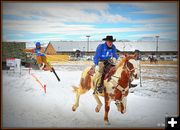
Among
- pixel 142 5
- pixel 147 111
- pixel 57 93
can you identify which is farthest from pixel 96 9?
pixel 147 111

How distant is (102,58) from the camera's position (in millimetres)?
3889

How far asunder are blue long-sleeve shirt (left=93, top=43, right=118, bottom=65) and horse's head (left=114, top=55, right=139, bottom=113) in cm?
17

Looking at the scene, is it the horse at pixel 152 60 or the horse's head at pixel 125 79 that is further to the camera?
the horse at pixel 152 60

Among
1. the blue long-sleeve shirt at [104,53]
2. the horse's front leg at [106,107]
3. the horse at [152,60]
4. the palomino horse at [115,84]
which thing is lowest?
the horse's front leg at [106,107]

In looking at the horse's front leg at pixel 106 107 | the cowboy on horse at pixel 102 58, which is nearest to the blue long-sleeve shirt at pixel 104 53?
the cowboy on horse at pixel 102 58

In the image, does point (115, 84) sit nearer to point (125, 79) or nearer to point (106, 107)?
point (125, 79)

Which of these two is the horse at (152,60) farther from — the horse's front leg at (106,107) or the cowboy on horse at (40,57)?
the cowboy on horse at (40,57)

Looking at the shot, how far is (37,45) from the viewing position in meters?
4.07

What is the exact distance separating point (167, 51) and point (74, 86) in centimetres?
126

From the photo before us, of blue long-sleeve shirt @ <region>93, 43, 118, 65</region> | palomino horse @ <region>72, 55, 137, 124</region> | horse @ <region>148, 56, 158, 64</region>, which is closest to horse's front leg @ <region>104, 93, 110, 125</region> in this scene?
palomino horse @ <region>72, 55, 137, 124</region>

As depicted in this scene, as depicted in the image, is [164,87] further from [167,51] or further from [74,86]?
[74,86]

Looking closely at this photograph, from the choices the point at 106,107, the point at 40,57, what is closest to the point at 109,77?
the point at 106,107

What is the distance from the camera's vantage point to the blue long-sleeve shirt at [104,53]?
389 centimetres

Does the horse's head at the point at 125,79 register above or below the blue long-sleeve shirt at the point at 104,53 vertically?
below
